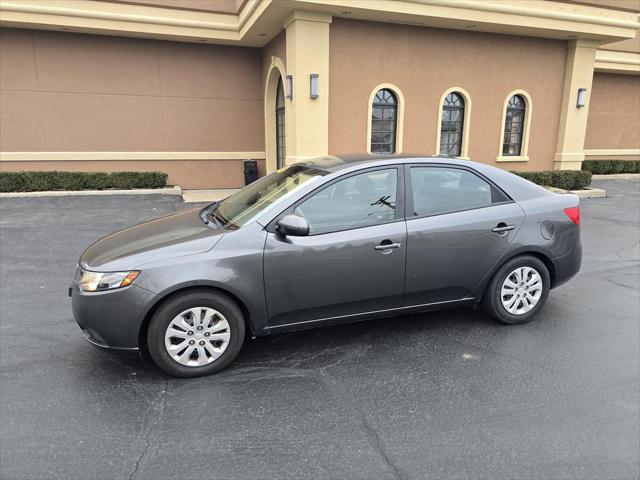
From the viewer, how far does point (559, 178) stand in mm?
13703

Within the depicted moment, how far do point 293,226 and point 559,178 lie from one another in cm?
1261

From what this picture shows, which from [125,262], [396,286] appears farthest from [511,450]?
[125,262]

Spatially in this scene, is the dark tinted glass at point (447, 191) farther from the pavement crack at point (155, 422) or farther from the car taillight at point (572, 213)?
the pavement crack at point (155, 422)

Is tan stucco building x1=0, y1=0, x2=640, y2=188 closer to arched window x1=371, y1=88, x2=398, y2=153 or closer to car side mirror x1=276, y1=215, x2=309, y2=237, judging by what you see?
arched window x1=371, y1=88, x2=398, y2=153

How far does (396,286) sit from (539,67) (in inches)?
486

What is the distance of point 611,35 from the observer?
13.1m

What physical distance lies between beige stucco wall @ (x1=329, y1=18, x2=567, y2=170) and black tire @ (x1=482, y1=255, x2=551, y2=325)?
799cm

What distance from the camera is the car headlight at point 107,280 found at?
10.9ft

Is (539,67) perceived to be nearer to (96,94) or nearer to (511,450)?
(96,94)

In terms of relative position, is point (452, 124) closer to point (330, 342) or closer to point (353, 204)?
point (353, 204)

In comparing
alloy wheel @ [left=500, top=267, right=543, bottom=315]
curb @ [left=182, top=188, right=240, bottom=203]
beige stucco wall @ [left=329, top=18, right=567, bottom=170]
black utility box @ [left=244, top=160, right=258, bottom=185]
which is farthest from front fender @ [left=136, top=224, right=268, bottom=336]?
black utility box @ [left=244, top=160, right=258, bottom=185]

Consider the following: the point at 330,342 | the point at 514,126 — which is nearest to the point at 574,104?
the point at 514,126

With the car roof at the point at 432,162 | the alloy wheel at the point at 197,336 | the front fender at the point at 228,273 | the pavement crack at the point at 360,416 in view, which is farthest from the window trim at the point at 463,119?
the alloy wheel at the point at 197,336

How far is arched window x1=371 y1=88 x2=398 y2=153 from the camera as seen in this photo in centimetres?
1218
